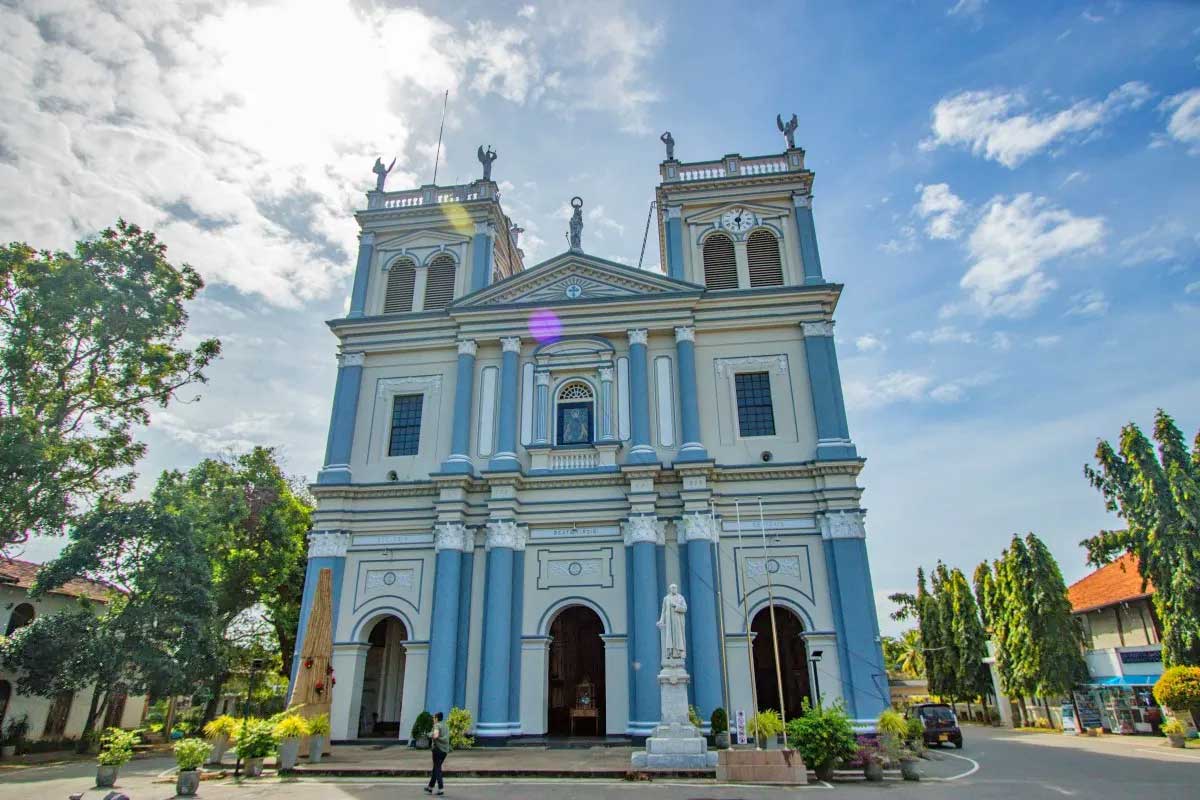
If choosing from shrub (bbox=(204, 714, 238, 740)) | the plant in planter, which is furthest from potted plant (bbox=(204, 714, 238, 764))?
the plant in planter

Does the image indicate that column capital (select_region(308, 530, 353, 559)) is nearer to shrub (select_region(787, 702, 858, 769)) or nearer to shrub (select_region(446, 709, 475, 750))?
shrub (select_region(446, 709, 475, 750))

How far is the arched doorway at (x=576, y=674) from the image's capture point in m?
21.0

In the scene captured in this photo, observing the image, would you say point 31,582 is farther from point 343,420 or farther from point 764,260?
point 764,260

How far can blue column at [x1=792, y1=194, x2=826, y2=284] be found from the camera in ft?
74.7

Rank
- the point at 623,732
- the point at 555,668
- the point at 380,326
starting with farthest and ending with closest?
the point at 380,326
the point at 555,668
the point at 623,732

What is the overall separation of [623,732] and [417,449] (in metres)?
10.3

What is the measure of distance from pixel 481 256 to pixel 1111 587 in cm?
3201

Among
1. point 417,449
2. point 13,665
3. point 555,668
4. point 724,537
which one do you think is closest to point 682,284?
point 724,537

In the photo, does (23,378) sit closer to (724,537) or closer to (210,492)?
(210,492)

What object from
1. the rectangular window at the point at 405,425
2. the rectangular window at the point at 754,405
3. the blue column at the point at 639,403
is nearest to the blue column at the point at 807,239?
the rectangular window at the point at 754,405

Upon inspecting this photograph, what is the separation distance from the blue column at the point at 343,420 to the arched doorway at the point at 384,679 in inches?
188

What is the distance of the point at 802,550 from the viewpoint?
1942 centimetres

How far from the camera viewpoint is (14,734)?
908 inches

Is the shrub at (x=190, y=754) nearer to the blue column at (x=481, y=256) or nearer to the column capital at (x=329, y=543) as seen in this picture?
the column capital at (x=329, y=543)
